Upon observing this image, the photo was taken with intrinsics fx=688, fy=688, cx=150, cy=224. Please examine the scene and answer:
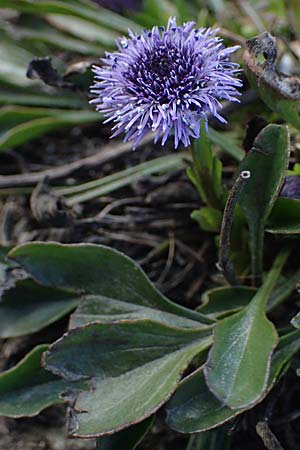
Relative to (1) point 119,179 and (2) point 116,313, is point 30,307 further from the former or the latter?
(1) point 119,179

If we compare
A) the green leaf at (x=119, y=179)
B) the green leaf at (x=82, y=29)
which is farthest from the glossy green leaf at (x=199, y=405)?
the green leaf at (x=82, y=29)

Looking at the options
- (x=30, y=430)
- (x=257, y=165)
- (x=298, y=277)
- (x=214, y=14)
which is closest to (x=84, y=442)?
(x=30, y=430)

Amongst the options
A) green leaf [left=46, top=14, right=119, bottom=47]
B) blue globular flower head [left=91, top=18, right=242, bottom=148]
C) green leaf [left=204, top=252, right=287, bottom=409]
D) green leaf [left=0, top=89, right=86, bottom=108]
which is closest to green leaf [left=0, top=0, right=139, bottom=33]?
green leaf [left=46, top=14, right=119, bottom=47]

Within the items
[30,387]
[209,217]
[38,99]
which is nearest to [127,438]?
[30,387]

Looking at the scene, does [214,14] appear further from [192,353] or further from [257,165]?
[192,353]

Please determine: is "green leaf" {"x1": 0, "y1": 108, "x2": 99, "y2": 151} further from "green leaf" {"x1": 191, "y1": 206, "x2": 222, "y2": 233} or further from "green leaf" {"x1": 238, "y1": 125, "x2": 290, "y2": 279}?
"green leaf" {"x1": 238, "y1": 125, "x2": 290, "y2": 279}
